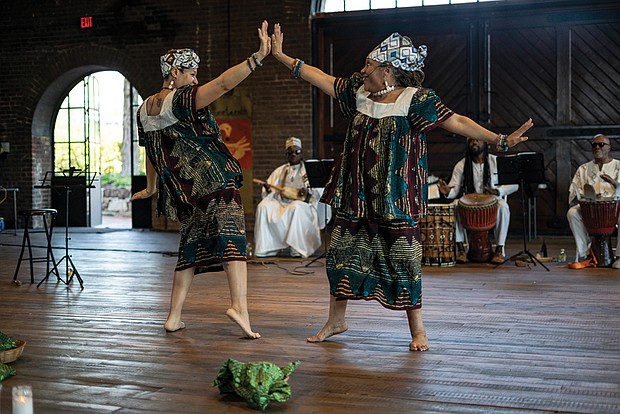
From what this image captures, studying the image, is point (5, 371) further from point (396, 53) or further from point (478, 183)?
point (478, 183)

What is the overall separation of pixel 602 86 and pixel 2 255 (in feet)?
26.1

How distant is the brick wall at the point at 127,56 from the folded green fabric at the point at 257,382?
9.23 metres

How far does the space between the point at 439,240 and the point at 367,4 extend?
5.02 meters

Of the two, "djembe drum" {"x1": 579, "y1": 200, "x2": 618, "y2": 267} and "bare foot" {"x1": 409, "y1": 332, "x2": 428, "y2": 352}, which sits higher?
"djembe drum" {"x1": 579, "y1": 200, "x2": 618, "y2": 267}

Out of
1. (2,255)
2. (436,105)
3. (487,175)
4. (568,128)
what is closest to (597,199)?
(487,175)

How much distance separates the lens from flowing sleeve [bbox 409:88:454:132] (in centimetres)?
410

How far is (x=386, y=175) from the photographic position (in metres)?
4.10

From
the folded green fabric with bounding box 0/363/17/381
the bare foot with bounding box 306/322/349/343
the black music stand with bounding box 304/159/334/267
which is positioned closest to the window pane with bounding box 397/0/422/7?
the black music stand with bounding box 304/159/334/267

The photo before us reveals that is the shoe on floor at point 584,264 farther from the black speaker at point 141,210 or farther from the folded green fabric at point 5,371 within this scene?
the black speaker at point 141,210

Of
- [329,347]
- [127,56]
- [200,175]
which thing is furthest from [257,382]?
[127,56]

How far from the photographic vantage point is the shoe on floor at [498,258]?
831 cm

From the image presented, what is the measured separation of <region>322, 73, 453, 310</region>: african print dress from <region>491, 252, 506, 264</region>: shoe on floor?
430 centimetres

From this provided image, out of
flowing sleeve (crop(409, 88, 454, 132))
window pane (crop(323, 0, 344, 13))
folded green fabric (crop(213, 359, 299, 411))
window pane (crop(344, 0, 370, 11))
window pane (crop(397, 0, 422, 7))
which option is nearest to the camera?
folded green fabric (crop(213, 359, 299, 411))

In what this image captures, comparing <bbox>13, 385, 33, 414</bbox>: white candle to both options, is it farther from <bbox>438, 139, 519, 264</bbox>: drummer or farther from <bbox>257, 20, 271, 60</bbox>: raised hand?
<bbox>438, 139, 519, 264</bbox>: drummer
